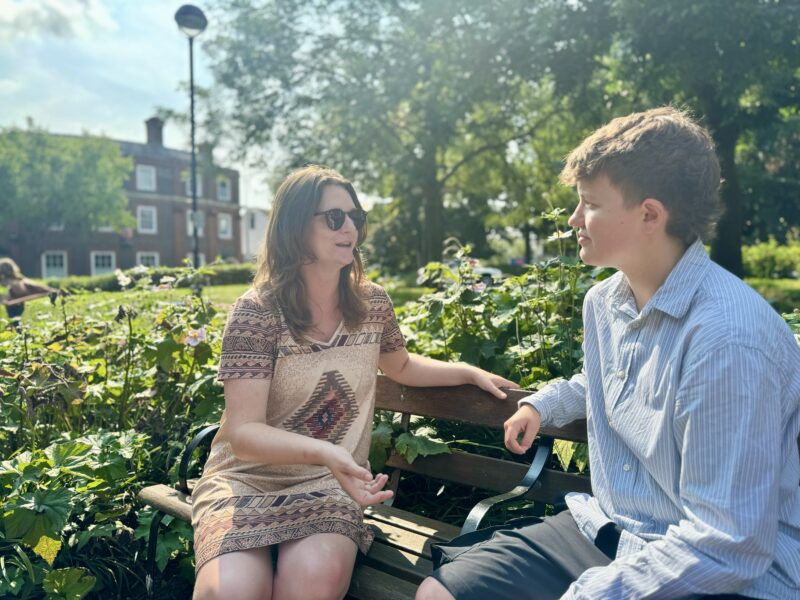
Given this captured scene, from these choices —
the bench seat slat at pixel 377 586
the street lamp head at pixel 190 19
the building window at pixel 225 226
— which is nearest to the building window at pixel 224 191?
the building window at pixel 225 226

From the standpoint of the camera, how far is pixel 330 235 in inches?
104

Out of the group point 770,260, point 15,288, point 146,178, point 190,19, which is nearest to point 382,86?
point 190,19

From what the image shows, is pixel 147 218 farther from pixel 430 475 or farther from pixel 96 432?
pixel 430 475

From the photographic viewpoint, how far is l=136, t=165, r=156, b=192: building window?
174ft

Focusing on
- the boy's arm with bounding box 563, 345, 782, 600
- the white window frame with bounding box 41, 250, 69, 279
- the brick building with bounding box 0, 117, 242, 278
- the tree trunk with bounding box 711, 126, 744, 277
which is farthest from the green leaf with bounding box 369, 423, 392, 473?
the white window frame with bounding box 41, 250, 69, 279

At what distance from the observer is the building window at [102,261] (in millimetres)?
49750

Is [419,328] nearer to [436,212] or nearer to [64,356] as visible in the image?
[64,356]

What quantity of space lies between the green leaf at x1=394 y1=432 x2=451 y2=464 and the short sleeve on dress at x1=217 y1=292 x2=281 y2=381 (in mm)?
820

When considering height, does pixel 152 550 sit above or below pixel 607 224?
below

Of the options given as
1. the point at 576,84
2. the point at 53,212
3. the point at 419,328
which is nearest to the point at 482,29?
the point at 576,84

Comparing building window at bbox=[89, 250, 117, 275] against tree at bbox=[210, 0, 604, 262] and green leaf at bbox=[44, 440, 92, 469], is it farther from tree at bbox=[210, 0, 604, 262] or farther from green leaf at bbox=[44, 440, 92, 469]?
green leaf at bbox=[44, 440, 92, 469]

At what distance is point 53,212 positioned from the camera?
42.6 m

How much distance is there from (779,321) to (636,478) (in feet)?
1.75

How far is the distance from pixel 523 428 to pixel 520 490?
277mm
